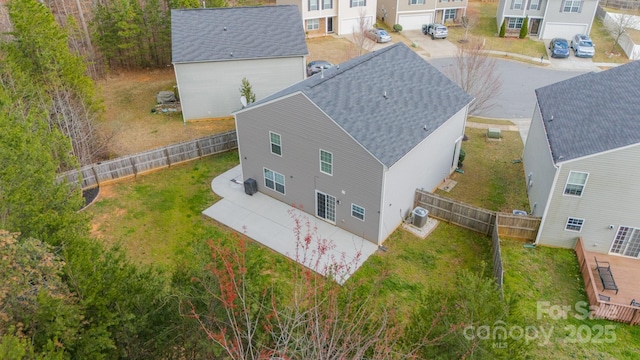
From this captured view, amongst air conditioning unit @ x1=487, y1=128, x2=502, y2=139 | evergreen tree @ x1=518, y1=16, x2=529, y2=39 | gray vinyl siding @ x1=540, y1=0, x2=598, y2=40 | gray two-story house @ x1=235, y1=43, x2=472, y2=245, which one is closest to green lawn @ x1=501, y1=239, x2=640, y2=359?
gray two-story house @ x1=235, y1=43, x2=472, y2=245

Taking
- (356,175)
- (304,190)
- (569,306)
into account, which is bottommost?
(569,306)

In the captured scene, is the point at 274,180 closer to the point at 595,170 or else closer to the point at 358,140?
the point at 358,140

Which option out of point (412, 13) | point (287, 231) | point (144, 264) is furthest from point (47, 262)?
point (412, 13)

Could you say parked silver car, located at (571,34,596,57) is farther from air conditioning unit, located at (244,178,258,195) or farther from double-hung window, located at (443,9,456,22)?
air conditioning unit, located at (244,178,258,195)

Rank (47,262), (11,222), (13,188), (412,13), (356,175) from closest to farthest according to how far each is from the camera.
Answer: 1. (47,262)
2. (11,222)
3. (13,188)
4. (356,175)
5. (412,13)

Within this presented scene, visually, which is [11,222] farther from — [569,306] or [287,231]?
[569,306]
